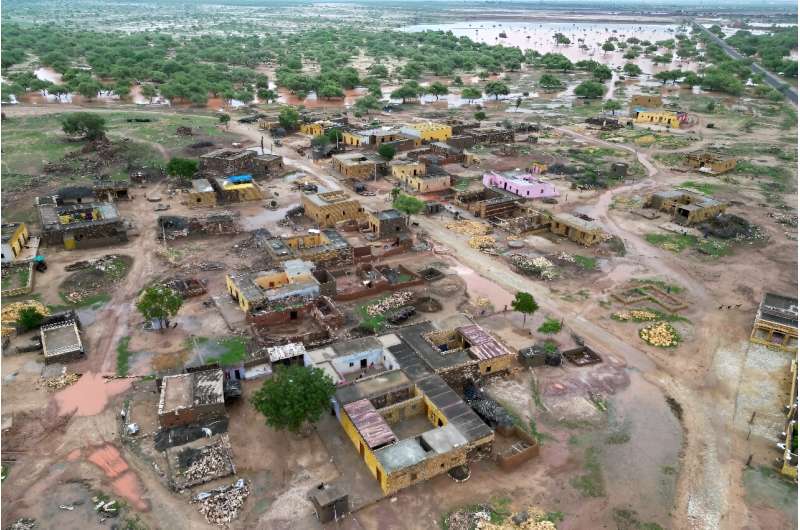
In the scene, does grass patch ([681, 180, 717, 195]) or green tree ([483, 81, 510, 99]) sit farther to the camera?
green tree ([483, 81, 510, 99])

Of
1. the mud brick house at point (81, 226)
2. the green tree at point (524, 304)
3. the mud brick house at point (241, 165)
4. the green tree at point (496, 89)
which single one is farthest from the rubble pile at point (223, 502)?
the green tree at point (496, 89)

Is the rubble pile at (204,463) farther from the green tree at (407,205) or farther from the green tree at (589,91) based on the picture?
the green tree at (589,91)

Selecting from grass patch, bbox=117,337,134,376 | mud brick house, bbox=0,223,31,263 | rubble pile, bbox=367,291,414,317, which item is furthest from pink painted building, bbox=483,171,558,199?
mud brick house, bbox=0,223,31,263

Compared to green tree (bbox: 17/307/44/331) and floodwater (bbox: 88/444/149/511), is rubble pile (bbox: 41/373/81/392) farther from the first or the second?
floodwater (bbox: 88/444/149/511)

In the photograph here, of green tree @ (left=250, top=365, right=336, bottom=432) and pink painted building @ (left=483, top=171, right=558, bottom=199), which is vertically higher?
green tree @ (left=250, top=365, right=336, bottom=432)

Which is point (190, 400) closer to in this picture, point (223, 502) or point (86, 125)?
point (223, 502)

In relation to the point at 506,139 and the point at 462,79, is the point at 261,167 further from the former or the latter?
the point at 462,79
